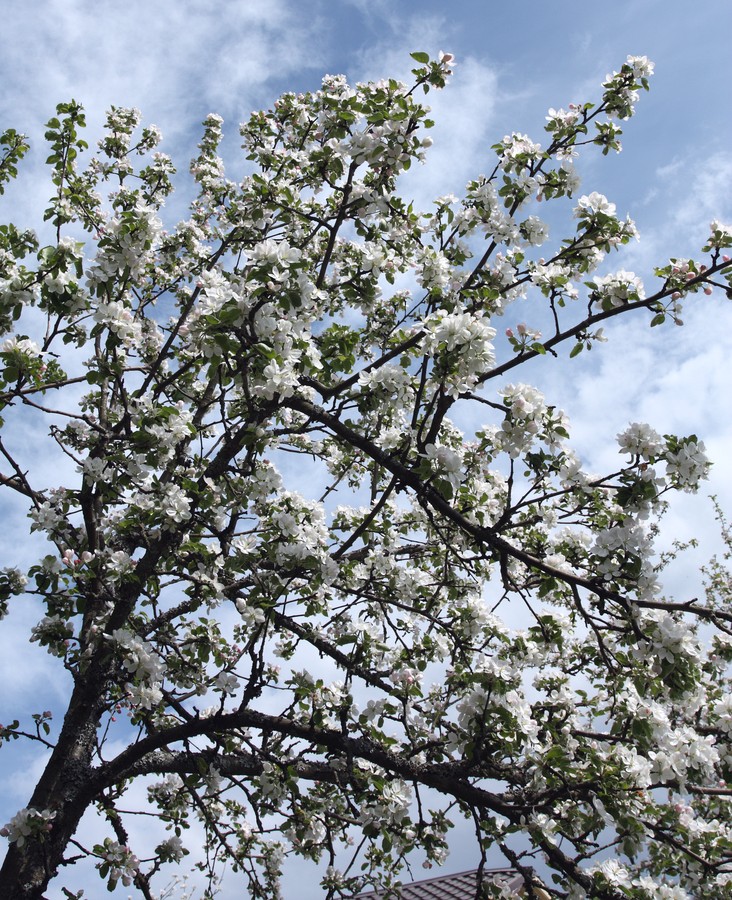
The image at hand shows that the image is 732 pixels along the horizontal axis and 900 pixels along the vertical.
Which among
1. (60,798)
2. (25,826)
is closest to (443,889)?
(60,798)

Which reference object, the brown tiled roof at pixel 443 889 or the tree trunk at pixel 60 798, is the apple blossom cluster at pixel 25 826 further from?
the brown tiled roof at pixel 443 889

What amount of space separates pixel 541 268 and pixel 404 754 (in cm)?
338

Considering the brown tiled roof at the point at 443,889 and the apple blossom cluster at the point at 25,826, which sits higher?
the apple blossom cluster at the point at 25,826

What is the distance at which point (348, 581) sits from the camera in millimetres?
5746

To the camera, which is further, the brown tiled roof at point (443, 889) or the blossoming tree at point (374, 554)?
the brown tiled roof at point (443, 889)

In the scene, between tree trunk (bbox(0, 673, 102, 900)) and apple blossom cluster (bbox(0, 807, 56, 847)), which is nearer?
apple blossom cluster (bbox(0, 807, 56, 847))

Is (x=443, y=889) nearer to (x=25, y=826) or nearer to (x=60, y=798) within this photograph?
(x=60, y=798)

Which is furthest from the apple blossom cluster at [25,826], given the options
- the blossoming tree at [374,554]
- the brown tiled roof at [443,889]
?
the brown tiled roof at [443,889]

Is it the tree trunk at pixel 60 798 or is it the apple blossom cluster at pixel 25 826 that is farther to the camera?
the tree trunk at pixel 60 798

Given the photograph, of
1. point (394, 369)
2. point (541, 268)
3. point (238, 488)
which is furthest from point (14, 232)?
point (541, 268)

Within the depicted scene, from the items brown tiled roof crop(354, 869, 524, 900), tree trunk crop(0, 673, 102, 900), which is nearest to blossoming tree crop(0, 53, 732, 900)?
tree trunk crop(0, 673, 102, 900)

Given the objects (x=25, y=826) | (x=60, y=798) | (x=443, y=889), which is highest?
(x=60, y=798)

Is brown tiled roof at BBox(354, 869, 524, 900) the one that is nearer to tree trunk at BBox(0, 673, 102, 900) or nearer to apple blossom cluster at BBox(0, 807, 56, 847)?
tree trunk at BBox(0, 673, 102, 900)

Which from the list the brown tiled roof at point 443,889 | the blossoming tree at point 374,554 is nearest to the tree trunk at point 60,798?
the blossoming tree at point 374,554
